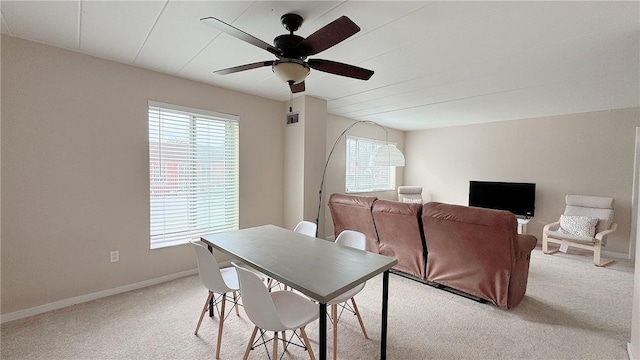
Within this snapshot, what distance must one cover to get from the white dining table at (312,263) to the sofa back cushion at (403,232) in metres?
1.09

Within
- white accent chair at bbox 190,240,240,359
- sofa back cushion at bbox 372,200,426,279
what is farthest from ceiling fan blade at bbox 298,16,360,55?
sofa back cushion at bbox 372,200,426,279

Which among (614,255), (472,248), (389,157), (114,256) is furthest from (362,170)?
(114,256)

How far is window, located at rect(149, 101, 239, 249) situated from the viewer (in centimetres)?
302

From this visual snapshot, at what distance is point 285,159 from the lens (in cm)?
416

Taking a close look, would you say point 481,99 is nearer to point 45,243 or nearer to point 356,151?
point 356,151

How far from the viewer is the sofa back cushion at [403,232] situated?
2877 mm

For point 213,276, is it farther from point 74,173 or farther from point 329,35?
point 74,173

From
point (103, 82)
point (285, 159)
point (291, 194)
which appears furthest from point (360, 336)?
point (103, 82)

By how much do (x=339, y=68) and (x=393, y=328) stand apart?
224 cm

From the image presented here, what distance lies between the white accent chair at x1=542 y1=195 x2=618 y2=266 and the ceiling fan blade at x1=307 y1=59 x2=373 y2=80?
4388 millimetres

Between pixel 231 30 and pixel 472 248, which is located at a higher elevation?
pixel 231 30

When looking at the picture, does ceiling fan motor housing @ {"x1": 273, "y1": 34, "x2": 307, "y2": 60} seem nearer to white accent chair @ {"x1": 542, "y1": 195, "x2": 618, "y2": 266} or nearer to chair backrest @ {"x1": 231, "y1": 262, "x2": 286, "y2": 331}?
chair backrest @ {"x1": 231, "y1": 262, "x2": 286, "y2": 331}

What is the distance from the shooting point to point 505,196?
505cm

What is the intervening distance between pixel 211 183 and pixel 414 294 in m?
2.92
